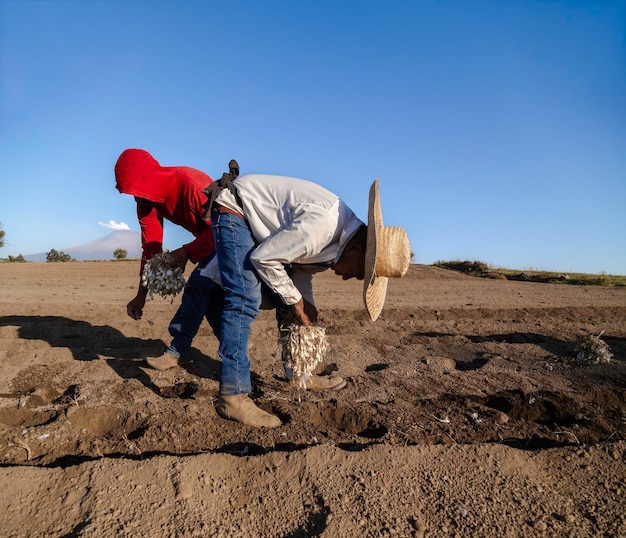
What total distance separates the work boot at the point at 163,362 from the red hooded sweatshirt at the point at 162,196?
0.82m

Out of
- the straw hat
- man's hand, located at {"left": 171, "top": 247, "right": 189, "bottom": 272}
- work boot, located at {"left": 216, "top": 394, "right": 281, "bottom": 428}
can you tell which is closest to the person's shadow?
work boot, located at {"left": 216, "top": 394, "right": 281, "bottom": 428}

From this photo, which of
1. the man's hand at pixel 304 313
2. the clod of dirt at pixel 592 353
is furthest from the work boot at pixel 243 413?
the clod of dirt at pixel 592 353

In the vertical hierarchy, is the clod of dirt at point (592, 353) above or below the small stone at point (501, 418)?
above

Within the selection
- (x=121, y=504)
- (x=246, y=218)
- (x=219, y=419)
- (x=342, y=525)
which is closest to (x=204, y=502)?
(x=121, y=504)

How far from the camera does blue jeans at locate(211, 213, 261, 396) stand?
10.1ft

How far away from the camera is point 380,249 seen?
296cm

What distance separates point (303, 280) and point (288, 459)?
1579 millimetres

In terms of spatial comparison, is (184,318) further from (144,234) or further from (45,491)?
(45,491)

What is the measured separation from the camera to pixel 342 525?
1.96 m

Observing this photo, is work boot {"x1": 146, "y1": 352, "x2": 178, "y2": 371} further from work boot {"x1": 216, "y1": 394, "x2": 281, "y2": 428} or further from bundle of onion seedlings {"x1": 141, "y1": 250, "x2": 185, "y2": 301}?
work boot {"x1": 216, "y1": 394, "x2": 281, "y2": 428}

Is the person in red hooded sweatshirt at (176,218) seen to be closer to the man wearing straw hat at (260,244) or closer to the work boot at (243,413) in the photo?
the man wearing straw hat at (260,244)

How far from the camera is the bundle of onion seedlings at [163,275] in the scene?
3.78 metres

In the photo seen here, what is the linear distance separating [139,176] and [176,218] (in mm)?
479

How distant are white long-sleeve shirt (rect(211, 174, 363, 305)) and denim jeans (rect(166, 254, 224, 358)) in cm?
80
